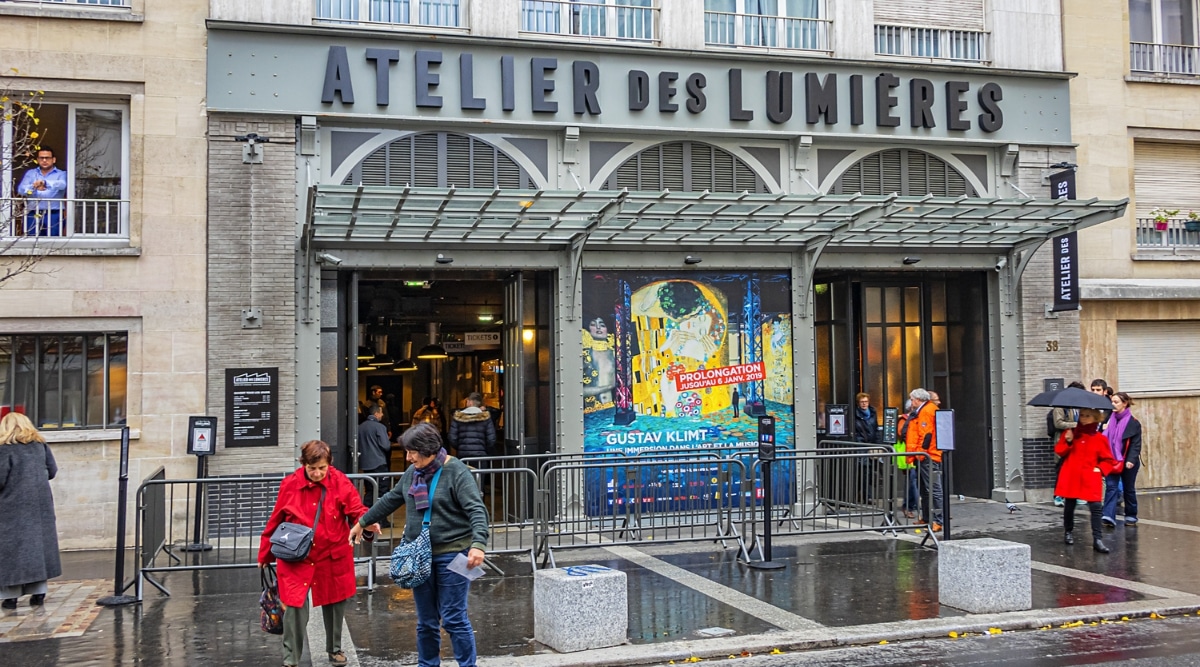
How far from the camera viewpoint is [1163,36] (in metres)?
18.3

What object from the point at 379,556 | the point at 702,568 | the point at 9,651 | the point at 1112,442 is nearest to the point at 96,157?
the point at 379,556

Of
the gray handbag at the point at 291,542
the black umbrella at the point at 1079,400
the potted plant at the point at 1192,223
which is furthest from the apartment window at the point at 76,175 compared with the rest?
the potted plant at the point at 1192,223

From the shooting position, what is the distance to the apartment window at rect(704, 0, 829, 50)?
15.7 meters

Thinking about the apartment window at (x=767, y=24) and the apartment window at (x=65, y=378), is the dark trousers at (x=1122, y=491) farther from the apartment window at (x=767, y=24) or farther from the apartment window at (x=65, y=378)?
the apartment window at (x=65, y=378)

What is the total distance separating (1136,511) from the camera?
14289mm

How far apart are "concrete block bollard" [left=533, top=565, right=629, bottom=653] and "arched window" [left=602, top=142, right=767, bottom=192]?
25.8ft

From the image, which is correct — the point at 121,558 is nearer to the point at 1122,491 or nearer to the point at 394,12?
the point at 394,12

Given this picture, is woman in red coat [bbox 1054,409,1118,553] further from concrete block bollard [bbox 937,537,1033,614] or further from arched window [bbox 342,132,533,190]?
arched window [bbox 342,132,533,190]

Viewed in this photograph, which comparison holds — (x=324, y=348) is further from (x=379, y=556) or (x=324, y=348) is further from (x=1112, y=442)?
(x=1112, y=442)

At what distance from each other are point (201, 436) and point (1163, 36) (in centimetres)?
1684

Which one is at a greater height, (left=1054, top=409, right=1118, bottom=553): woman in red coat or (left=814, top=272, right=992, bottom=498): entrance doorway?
(left=814, top=272, right=992, bottom=498): entrance doorway

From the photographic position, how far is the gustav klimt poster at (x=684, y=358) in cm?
1489

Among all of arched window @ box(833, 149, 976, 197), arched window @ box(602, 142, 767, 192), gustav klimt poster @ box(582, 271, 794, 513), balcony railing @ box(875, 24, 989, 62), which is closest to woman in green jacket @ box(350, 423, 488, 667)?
gustav klimt poster @ box(582, 271, 794, 513)

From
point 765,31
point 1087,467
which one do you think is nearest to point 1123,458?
point 1087,467
